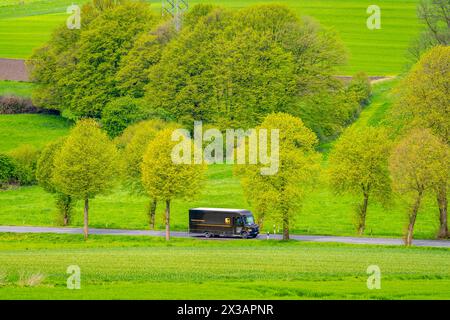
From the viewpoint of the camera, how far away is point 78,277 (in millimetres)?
56656

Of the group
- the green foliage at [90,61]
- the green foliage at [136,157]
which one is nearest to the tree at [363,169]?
the green foliage at [136,157]

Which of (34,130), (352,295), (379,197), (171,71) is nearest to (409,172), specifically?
(379,197)

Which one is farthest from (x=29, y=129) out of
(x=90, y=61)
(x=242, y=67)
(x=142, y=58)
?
(x=242, y=67)

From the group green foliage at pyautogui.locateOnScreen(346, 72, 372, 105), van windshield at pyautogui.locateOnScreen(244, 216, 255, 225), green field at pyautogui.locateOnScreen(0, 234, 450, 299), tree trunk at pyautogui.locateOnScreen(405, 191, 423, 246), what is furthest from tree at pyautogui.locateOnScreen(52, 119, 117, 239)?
green foliage at pyautogui.locateOnScreen(346, 72, 372, 105)

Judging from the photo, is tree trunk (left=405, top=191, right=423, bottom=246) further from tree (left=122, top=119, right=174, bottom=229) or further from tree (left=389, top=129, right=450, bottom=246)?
tree (left=122, top=119, right=174, bottom=229)

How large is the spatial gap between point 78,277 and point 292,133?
33453 mm

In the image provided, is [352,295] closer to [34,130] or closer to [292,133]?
[292,133]

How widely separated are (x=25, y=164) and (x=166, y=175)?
28309 mm

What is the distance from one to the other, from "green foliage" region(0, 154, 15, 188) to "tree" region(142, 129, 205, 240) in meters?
24.5

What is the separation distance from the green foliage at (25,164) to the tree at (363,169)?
111ft

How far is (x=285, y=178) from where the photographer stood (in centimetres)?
8544

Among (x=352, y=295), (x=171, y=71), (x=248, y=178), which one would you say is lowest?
(x=352, y=295)

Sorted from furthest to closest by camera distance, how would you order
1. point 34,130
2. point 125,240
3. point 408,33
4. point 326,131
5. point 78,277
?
point 408,33 → point 34,130 → point 326,131 → point 125,240 → point 78,277

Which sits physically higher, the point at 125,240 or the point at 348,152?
the point at 348,152
